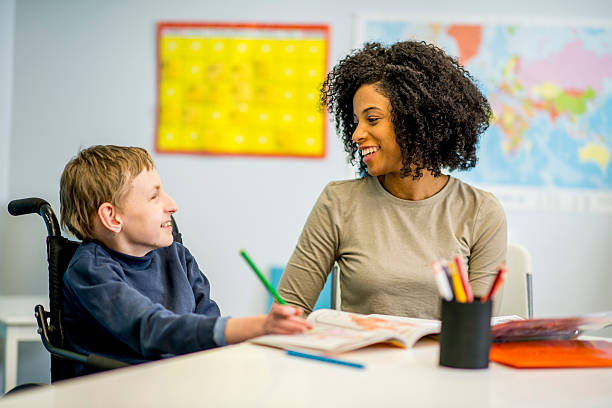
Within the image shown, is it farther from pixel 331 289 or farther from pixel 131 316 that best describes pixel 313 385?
pixel 331 289

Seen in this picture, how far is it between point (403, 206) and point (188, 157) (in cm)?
163

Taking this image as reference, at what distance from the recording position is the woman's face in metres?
1.55

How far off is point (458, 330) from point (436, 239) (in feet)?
2.28

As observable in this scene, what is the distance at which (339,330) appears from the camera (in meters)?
1.01

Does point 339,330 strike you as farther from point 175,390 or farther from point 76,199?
point 76,199

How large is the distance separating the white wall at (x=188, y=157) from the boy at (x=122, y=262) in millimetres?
1494

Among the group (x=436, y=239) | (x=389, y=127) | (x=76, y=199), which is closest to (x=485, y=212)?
(x=436, y=239)

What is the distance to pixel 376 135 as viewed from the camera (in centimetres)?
156

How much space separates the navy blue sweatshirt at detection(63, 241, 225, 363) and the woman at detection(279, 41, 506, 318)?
0.89 ft

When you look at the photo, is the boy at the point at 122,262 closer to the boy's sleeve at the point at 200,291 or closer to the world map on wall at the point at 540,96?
the boy's sleeve at the point at 200,291

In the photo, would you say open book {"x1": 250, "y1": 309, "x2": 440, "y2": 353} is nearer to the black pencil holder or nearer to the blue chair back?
the black pencil holder

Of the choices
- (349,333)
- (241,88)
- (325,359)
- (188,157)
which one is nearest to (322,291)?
(188,157)

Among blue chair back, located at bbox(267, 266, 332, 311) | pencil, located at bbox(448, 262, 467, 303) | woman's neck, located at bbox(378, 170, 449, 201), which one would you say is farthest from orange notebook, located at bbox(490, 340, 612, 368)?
blue chair back, located at bbox(267, 266, 332, 311)

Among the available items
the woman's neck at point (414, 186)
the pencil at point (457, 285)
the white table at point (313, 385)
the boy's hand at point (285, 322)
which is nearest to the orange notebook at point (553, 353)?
the white table at point (313, 385)
